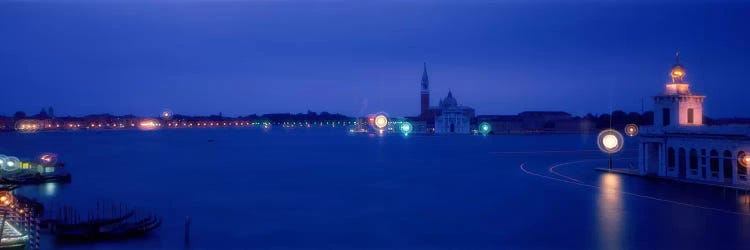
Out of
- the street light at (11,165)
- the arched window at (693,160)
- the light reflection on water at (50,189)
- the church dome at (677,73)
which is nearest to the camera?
the arched window at (693,160)

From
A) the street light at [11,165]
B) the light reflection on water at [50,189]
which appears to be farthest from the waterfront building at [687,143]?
the street light at [11,165]

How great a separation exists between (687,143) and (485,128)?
52.9m

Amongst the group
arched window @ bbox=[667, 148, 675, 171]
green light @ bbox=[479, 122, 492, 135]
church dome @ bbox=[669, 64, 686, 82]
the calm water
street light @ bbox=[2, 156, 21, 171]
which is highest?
church dome @ bbox=[669, 64, 686, 82]

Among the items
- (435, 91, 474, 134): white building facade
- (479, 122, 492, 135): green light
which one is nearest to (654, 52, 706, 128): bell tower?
(479, 122, 492, 135): green light

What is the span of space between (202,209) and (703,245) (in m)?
9.67

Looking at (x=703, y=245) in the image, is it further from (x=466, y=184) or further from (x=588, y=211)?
(x=466, y=184)

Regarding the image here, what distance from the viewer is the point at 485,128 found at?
221 feet

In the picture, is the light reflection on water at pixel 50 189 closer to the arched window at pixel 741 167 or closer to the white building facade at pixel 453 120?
the arched window at pixel 741 167

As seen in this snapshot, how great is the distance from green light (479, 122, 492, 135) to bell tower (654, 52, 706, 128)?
50.0m

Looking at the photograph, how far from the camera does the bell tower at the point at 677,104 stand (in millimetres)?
15789

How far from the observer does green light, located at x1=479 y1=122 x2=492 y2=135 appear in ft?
219

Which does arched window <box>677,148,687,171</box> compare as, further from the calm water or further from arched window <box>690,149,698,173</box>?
the calm water

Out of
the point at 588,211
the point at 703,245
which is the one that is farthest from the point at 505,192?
the point at 703,245

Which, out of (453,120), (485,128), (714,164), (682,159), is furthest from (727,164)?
(453,120)
